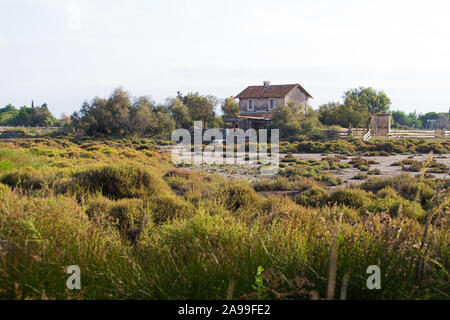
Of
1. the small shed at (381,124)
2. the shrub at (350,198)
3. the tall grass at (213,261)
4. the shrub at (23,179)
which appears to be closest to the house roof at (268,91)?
the small shed at (381,124)

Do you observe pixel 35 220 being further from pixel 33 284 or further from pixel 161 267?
pixel 161 267

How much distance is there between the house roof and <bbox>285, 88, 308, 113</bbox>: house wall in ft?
1.86

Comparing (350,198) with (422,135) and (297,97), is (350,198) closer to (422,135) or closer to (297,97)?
(422,135)

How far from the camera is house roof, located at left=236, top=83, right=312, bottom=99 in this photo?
49.8m

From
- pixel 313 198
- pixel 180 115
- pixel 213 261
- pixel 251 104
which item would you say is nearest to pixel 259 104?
pixel 251 104

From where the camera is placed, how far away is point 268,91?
5128cm

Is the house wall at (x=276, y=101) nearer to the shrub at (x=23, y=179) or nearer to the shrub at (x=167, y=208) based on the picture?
the shrub at (x=23, y=179)

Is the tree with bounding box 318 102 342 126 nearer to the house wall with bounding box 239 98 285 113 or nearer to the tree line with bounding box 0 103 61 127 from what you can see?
the house wall with bounding box 239 98 285 113

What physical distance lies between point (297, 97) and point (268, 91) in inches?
178

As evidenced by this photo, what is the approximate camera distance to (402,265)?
309 cm

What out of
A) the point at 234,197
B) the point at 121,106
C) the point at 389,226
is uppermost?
the point at 121,106

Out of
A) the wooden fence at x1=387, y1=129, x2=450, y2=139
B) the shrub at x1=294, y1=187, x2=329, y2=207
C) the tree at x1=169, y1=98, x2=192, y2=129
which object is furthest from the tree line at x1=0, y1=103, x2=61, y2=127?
the shrub at x1=294, y1=187, x2=329, y2=207
